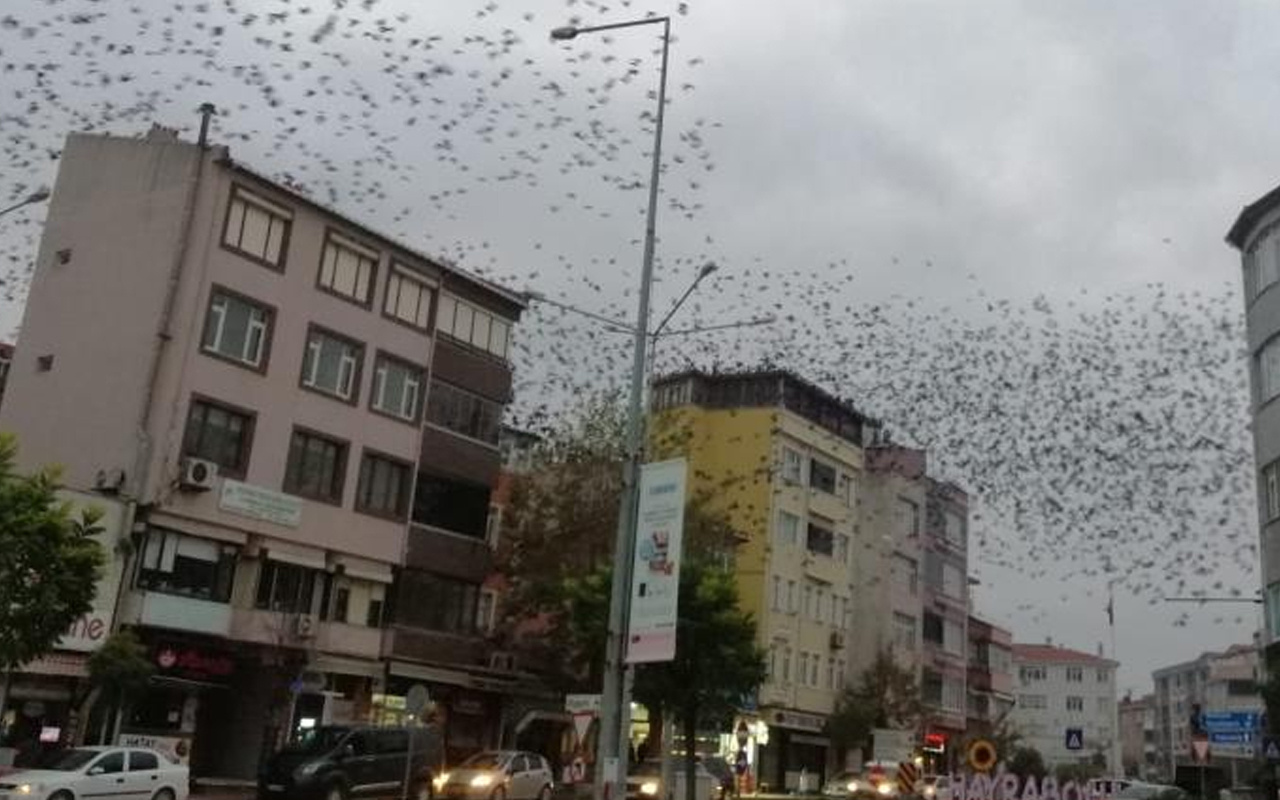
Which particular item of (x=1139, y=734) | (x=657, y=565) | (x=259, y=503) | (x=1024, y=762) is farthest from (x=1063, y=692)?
(x=657, y=565)

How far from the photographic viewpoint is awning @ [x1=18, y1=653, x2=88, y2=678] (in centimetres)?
3275

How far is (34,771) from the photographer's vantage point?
26.2 meters

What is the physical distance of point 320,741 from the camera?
31422 millimetres

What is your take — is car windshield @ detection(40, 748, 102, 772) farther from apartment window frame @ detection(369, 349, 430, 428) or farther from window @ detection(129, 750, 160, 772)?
apartment window frame @ detection(369, 349, 430, 428)

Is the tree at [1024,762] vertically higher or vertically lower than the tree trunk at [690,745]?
higher

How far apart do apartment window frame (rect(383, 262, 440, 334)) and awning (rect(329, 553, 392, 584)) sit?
775 cm

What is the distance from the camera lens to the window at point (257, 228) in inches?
1507

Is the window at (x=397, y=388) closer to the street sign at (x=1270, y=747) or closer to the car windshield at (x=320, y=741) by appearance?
the car windshield at (x=320, y=741)

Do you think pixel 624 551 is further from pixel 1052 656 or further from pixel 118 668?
pixel 1052 656

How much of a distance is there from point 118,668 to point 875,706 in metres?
41.1

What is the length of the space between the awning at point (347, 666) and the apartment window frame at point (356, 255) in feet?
35.4

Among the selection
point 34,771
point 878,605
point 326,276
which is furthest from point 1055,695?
point 34,771

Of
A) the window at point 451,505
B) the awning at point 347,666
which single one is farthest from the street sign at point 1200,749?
the awning at point 347,666

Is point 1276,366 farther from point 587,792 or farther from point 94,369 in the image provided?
point 94,369
